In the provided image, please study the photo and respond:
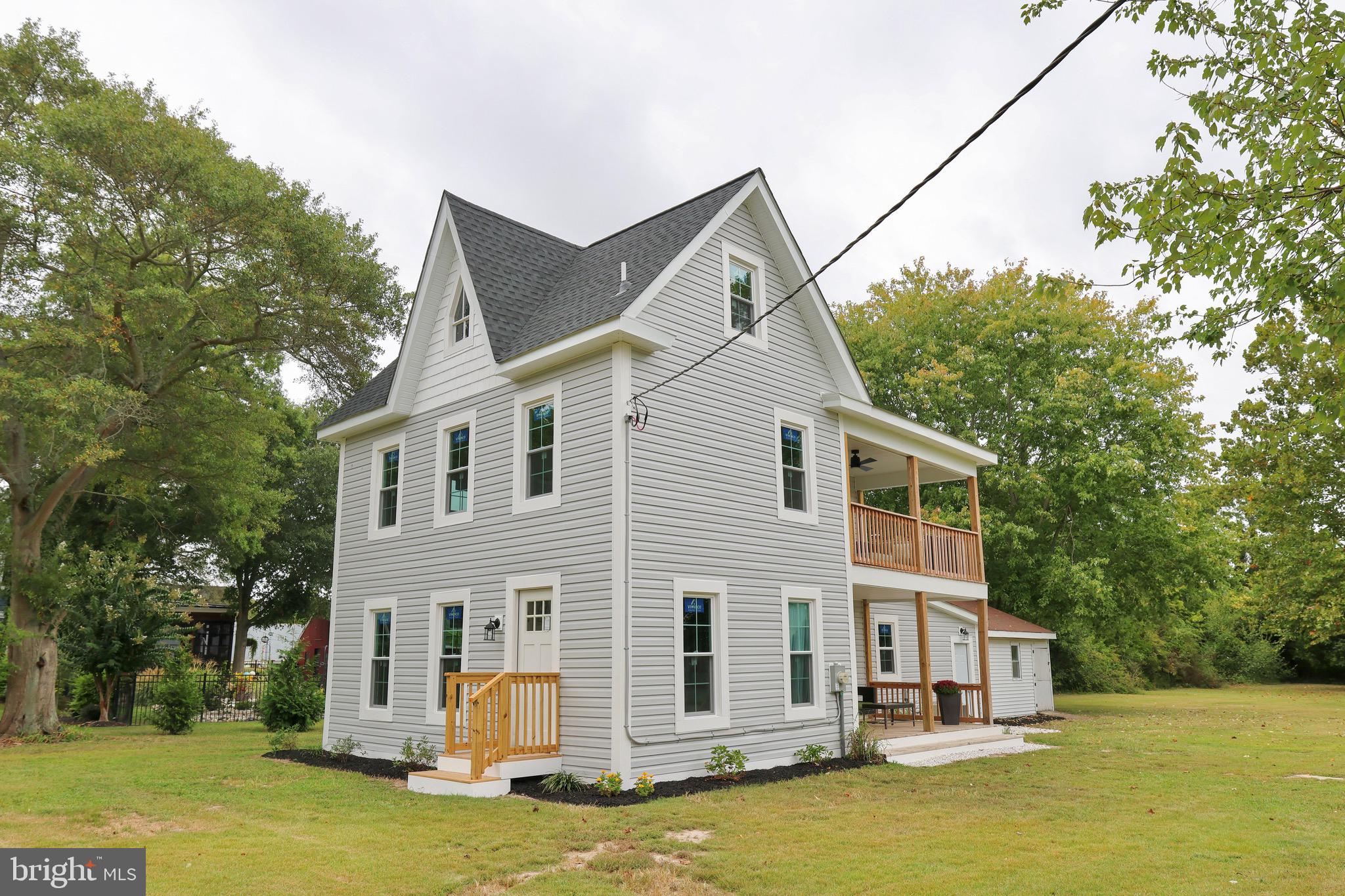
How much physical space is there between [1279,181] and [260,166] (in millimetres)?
18540

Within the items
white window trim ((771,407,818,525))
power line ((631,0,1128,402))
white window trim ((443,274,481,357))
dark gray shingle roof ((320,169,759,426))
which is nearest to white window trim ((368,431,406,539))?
dark gray shingle roof ((320,169,759,426))

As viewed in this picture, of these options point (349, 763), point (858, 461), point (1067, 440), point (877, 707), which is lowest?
point (349, 763)

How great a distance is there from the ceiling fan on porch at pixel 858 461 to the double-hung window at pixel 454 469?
26.2 ft

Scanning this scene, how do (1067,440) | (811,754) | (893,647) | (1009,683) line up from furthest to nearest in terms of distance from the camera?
(1067,440), (1009,683), (893,647), (811,754)

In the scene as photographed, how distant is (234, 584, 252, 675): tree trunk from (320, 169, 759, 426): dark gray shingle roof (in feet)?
83.3

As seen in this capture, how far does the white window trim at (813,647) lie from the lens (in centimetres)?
1329

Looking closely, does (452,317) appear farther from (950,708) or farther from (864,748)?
(950,708)

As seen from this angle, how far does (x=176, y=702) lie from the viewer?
19.8 metres

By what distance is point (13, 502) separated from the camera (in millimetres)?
19094

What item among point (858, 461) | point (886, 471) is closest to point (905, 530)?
point (858, 461)

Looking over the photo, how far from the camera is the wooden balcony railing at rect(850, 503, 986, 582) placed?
15.8m

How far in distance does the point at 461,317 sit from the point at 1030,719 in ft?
62.3

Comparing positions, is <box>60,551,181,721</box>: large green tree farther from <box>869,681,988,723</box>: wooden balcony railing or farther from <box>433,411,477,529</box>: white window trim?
<box>869,681,988,723</box>: wooden balcony railing

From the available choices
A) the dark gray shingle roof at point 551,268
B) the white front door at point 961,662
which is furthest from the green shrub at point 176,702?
the white front door at point 961,662
